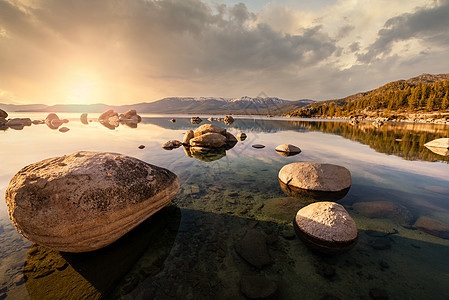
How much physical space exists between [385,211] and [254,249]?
5.79m

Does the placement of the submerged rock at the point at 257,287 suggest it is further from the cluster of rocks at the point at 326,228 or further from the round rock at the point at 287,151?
the round rock at the point at 287,151

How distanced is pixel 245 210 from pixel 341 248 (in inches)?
127

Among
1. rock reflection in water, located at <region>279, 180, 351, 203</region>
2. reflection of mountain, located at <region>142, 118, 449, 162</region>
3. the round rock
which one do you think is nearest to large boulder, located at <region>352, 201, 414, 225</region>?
rock reflection in water, located at <region>279, 180, 351, 203</region>

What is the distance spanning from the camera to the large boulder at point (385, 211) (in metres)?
5.96

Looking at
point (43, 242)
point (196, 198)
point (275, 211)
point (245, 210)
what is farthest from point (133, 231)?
point (275, 211)

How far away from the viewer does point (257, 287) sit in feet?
11.8

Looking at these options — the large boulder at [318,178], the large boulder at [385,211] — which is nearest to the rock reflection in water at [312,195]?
the large boulder at [318,178]

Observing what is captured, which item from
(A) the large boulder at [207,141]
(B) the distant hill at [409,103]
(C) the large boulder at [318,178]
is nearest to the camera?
(C) the large boulder at [318,178]

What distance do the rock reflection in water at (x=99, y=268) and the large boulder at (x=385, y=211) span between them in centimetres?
735

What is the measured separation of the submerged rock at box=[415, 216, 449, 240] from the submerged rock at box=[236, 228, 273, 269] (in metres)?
5.45

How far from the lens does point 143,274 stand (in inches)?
154

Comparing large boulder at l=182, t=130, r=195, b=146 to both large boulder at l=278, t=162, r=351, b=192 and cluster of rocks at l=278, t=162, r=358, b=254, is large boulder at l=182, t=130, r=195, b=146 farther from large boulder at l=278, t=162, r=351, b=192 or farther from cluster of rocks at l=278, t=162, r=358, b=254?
cluster of rocks at l=278, t=162, r=358, b=254

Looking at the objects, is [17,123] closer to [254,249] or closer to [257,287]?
[254,249]

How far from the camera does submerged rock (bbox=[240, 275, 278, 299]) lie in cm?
346
